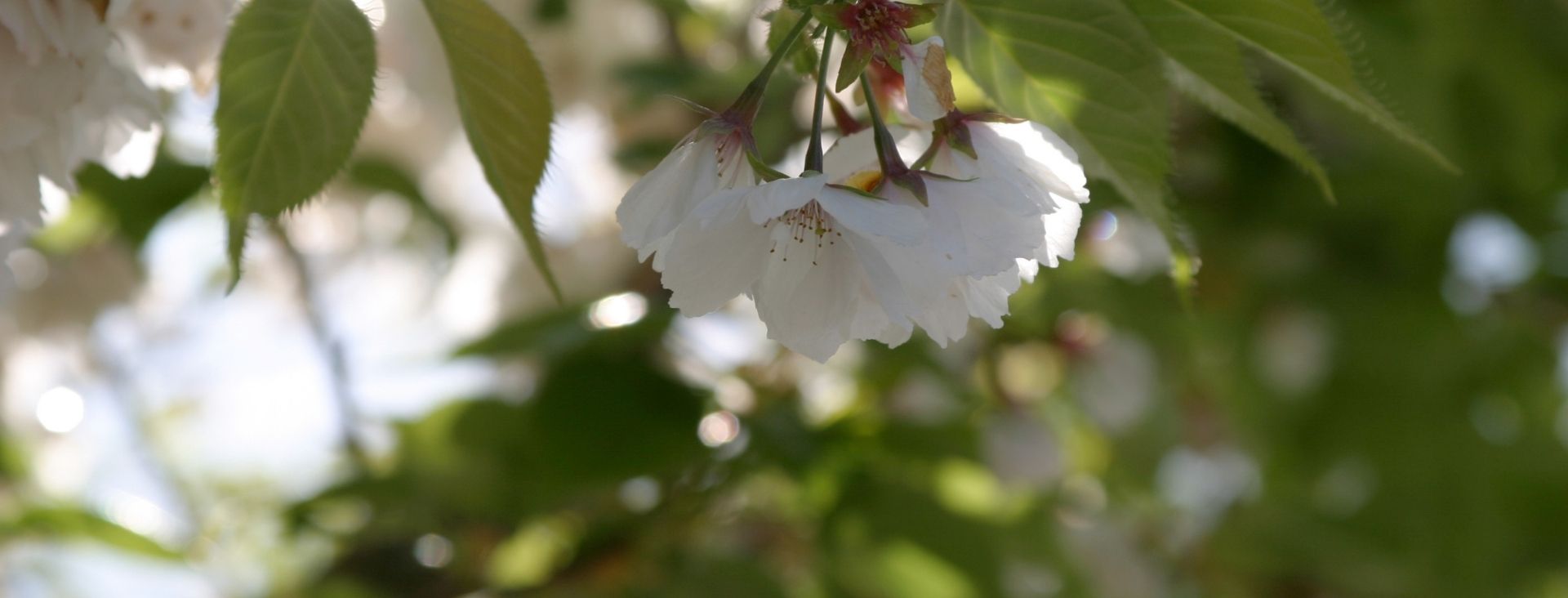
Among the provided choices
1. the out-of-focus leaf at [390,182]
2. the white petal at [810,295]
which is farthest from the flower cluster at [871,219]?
the out-of-focus leaf at [390,182]

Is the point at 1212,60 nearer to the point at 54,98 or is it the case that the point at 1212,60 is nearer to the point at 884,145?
the point at 884,145

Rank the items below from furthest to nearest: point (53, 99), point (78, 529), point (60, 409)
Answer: point (60, 409) < point (78, 529) < point (53, 99)

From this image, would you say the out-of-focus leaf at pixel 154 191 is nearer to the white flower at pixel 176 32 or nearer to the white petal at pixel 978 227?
the white flower at pixel 176 32

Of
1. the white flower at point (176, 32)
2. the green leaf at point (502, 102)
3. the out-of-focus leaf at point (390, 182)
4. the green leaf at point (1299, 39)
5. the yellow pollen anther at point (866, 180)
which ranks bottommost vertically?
the green leaf at point (1299, 39)

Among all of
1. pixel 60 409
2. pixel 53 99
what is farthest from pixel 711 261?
pixel 60 409

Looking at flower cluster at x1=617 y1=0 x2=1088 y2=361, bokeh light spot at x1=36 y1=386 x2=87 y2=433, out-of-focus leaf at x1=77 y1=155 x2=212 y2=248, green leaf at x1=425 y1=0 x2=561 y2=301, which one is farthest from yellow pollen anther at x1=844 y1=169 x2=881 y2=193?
bokeh light spot at x1=36 y1=386 x2=87 y2=433

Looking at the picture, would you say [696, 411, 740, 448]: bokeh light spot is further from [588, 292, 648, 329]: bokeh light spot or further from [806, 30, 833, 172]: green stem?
[806, 30, 833, 172]: green stem
